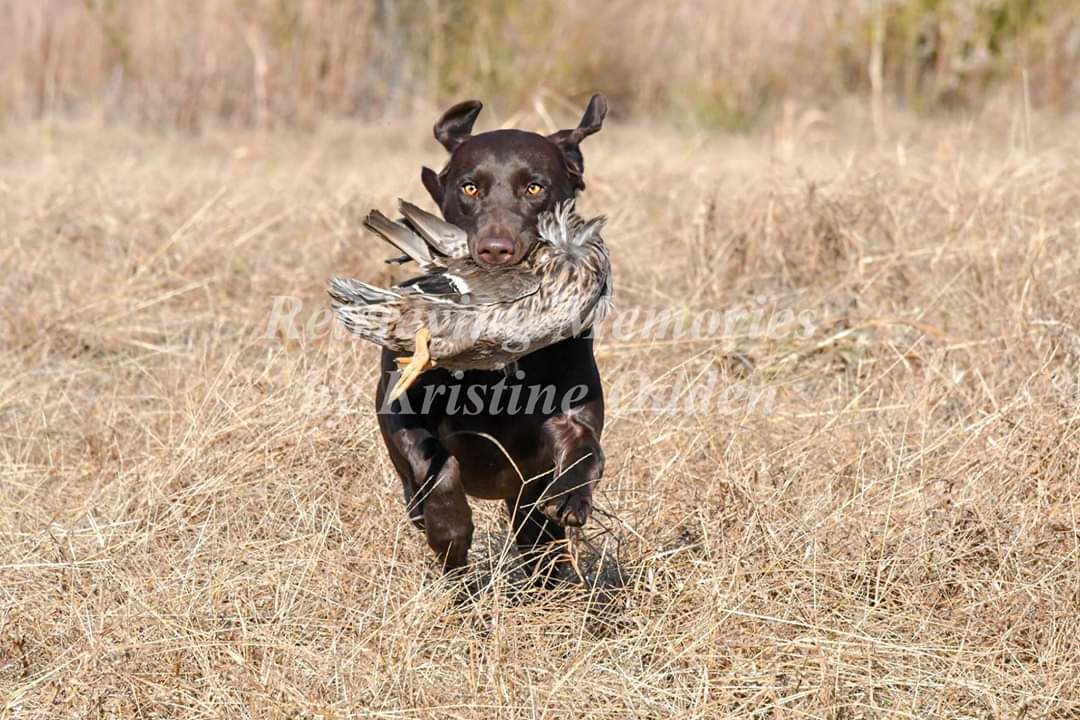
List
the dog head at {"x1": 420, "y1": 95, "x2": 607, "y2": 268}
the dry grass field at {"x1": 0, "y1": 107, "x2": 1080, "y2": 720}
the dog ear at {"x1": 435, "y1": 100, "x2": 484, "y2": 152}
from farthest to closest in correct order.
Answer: the dog ear at {"x1": 435, "y1": 100, "x2": 484, "y2": 152} → the dog head at {"x1": 420, "y1": 95, "x2": 607, "y2": 268} → the dry grass field at {"x1": 0, "y1": 107, "x2": 1080, "y2": 720}

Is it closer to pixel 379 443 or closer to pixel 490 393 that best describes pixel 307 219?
pixel 379 443

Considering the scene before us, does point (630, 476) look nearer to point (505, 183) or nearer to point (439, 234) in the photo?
point (505, 183)

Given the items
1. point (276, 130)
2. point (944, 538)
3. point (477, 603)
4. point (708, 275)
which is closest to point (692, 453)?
point (944, 538)

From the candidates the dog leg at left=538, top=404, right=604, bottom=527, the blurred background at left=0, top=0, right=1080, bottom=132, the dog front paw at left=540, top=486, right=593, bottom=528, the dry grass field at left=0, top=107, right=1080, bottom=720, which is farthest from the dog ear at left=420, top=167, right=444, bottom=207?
the blurred background at left=0, top=0, right=1080, bottom=132

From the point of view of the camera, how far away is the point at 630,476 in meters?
4.45

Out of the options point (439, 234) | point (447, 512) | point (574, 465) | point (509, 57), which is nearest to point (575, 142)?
point (439, 234)

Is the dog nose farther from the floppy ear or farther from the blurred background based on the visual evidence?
the blurred background

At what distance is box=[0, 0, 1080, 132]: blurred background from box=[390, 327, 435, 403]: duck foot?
722 centimetres

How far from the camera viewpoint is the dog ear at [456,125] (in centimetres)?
401

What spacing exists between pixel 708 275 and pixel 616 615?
2.75 meters

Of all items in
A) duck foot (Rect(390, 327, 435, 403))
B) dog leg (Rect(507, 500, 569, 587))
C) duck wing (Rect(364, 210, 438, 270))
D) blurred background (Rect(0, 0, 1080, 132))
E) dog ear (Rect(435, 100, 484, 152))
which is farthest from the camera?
blurred background (Rect(0, 0, 1080, 132))

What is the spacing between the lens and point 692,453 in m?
4.50

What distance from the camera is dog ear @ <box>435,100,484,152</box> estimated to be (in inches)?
158

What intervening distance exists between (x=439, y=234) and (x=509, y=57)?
7668 millimetres
